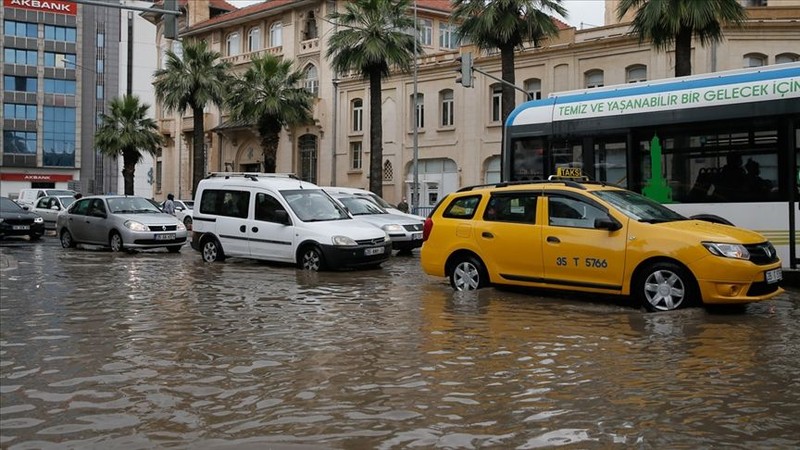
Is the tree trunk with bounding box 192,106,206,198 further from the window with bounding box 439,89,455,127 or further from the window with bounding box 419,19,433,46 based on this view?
the window with bounding box 419,19,433,46

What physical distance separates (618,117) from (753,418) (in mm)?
9618

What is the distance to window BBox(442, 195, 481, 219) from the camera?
467 inches

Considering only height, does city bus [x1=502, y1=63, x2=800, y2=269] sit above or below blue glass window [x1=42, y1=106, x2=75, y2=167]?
below

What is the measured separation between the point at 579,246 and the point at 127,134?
42.7 meters

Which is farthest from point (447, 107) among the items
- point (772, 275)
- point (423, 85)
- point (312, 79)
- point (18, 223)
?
point (772, 275)

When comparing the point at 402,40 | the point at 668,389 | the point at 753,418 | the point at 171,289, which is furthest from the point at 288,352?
the point at 402,40

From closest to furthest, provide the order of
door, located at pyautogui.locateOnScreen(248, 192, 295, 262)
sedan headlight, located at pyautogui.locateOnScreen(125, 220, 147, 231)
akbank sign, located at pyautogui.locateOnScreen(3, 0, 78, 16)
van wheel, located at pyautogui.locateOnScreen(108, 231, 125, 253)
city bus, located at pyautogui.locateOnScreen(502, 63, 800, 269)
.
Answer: city bus, located at pyautogui.locateOnScreen(502, 63, 800, 269) → door, located at pyautogui.locateOnScreen(248, 192, 295, 262) → sedan headlight, located at pyautogui.locateOnScreen(125, 220, 147, 231) → van wheel, located at pyautogui.locateOnScreen(108, 231, 125, 253) → akbank sign, located at pyautogui.locateOnScreen(3, 0, 78, 16)

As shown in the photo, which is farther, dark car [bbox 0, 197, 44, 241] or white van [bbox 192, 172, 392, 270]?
dark car [bbox 0, 197, 44, 241]

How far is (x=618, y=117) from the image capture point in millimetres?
14156

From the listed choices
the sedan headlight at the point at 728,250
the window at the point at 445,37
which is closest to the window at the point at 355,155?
the window at the point at 445,37

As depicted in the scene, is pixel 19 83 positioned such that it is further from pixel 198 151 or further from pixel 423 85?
pixel 423 85

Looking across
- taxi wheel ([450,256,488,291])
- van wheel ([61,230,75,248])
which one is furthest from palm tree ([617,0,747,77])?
van wheel ([61,230,75,248])

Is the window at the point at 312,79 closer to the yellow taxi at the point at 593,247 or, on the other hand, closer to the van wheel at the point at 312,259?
the van wheel at the point at 312,259

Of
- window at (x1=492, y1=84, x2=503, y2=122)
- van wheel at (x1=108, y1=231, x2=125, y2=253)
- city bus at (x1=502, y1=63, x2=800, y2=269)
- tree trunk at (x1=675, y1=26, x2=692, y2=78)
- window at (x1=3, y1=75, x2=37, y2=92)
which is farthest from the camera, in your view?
window at (x1=3, y1=75, x2=37, y2=92)
